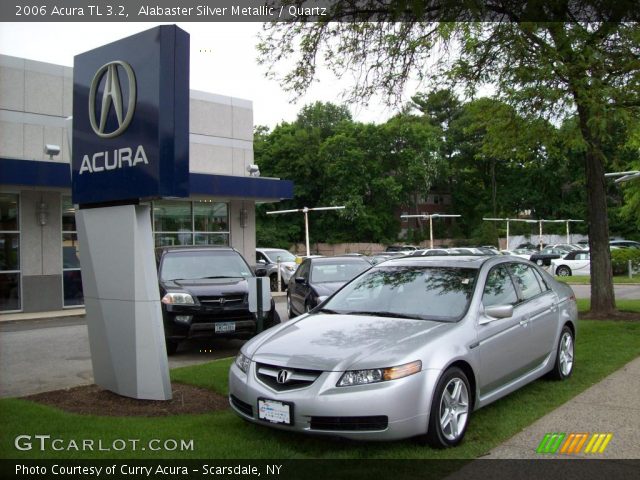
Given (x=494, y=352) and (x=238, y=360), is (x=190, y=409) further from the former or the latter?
(x=494, y=352)

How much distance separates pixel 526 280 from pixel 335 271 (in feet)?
21.6

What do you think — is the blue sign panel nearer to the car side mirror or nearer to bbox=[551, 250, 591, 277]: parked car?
the car side mirror

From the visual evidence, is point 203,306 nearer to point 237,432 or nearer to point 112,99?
point 112,99

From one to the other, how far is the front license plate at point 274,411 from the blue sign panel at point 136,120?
232cm

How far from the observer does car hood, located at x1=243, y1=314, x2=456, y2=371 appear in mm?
4672

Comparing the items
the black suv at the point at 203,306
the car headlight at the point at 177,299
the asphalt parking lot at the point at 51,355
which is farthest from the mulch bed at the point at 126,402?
the car headlight at the point at 177,299

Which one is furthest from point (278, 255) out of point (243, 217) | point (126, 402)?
point (126, 402)

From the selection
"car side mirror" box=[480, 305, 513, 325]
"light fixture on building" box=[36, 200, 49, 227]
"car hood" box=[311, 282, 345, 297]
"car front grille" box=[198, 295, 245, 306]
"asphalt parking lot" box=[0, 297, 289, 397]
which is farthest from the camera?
"light fixture on building" box=[36, 200, 49, 227]

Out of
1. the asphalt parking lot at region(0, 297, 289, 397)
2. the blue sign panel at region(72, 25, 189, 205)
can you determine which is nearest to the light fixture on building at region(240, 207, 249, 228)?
the asphalt parking lot at region(0, 297, 289, 397)

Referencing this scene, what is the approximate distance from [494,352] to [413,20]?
6994mm

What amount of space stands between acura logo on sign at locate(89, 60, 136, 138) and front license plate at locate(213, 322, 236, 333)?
3.95 metres

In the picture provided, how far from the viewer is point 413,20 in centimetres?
1065

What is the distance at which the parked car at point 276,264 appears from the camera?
24.8m

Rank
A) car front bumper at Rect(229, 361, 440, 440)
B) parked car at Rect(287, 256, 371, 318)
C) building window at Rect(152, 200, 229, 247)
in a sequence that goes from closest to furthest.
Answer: car front bumper at Rect(229, 361, 440, 440)
parked car at Rect(287, 256, 371, 318)
building window at Rect(152, 200, 229, 247)
